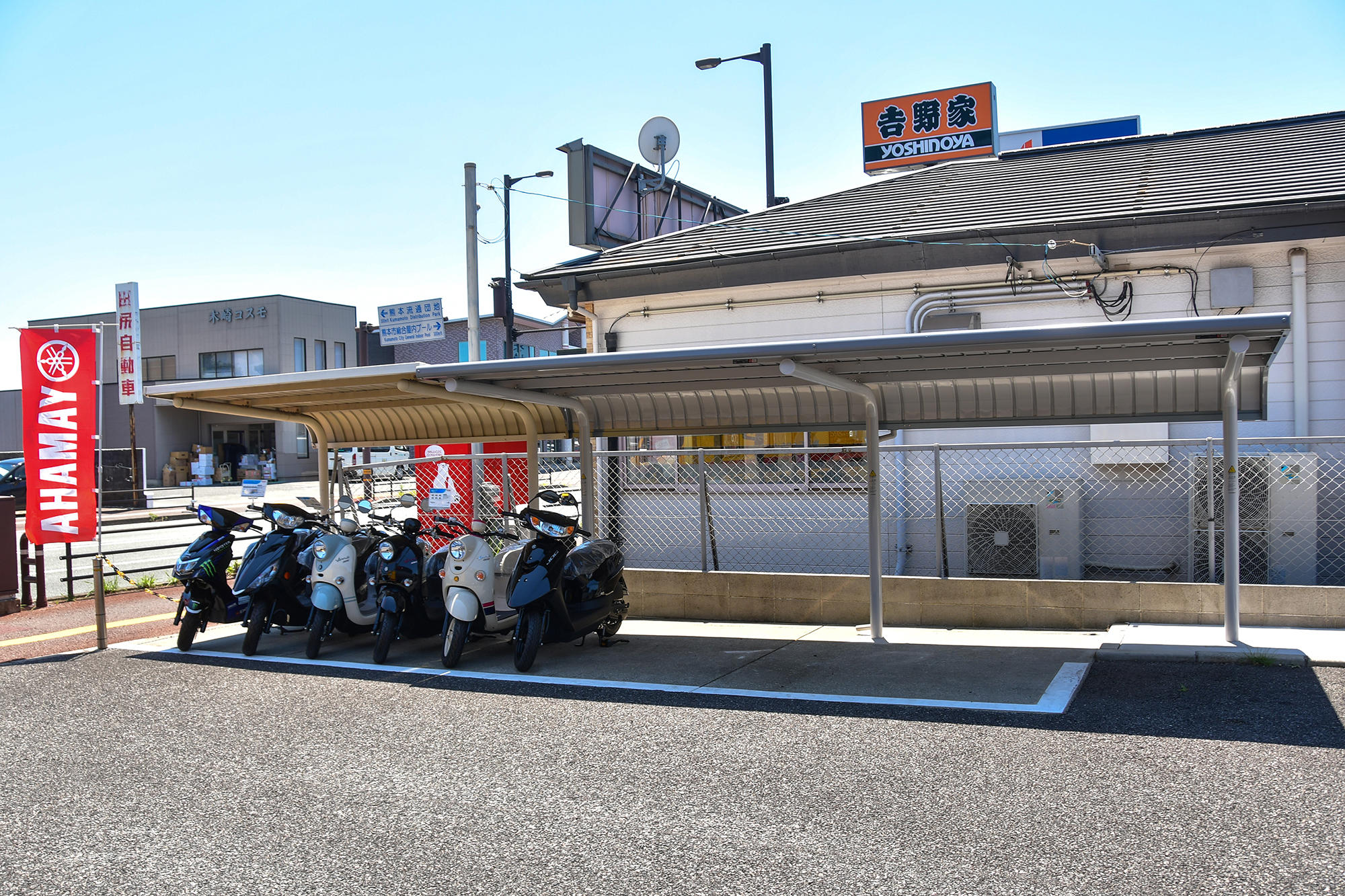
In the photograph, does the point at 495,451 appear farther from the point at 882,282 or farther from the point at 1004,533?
the point at 1004,533

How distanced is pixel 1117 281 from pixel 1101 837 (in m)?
7.42

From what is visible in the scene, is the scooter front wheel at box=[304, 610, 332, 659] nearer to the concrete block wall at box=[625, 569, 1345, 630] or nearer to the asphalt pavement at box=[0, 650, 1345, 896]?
the asphalt pavement at box=[0, 650, 1345, 896]

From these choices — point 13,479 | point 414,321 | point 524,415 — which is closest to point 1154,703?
point 524,415

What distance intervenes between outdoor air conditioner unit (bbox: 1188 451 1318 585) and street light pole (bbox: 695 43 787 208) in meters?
8.43

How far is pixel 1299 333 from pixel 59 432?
11378 millimetres

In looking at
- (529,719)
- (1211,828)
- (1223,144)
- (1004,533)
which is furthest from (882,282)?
(1211,828)

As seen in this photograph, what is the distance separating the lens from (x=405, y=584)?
7742 mm

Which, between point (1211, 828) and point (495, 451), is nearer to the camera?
point (1211, 828)

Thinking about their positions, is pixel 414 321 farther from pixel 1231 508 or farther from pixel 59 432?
pixel 1231 508

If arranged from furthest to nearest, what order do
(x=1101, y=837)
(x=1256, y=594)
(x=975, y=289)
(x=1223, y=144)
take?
(x=1223, y=144)
(x=975, y=289)
(x=1256, y=594)
(x=1101, y=837)

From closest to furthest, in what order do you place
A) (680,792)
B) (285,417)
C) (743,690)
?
(680,792) < (743,690) < (285,417)

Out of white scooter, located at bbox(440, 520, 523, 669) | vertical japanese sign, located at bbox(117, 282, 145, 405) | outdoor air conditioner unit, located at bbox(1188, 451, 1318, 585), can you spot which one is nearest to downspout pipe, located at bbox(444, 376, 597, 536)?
white scooter, located at bbox(440, 520, 523, 669)

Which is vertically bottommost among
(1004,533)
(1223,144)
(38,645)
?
(38,645)

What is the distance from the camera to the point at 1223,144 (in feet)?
37.5
